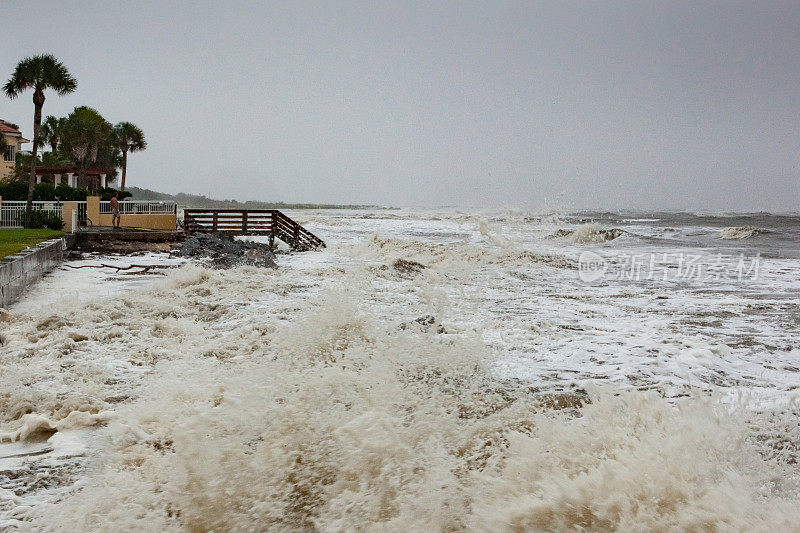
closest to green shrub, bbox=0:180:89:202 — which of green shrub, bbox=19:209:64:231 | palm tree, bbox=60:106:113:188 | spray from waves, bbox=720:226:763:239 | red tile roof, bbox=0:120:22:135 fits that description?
green shrub, bbox=19:209:64:231

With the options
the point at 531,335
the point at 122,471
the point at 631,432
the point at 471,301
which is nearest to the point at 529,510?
the point at 631,432

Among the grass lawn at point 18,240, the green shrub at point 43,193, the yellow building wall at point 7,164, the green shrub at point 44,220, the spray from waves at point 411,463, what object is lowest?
the spray from waves at point 411,463

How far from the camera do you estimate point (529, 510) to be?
3719mm

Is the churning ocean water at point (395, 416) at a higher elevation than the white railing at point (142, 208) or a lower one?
lower

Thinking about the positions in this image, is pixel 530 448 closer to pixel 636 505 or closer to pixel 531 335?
pixel 636 505

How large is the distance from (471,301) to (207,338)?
5.59 m

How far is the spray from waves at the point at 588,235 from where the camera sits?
36141mm

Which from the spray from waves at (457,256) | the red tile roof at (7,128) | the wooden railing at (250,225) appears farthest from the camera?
the red tile roof at (7,128)

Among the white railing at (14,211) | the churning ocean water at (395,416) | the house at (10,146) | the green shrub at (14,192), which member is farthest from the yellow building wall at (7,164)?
the churning ocean water at (395,416)

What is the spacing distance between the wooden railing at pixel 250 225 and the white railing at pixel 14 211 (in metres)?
5.35

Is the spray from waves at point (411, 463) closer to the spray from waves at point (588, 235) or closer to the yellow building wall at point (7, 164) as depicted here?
the spray from waves at point (588, 235)

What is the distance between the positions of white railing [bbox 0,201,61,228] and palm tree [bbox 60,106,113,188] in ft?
99.7

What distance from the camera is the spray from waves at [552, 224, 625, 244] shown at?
119 feet

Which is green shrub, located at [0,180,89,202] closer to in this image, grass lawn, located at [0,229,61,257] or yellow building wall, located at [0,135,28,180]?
grass lawn, located at [0,229,61,257]
